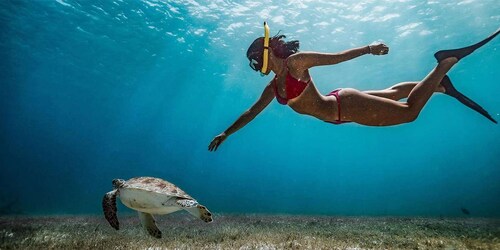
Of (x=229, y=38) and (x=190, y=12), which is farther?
(x=229, y=38)

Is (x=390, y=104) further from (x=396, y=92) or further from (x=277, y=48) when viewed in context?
(x=277, y=48)

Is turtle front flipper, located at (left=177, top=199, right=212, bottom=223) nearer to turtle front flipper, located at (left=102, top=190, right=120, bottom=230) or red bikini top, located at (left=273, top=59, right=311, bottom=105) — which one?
turtle front flipper, located at (left=102, top=190, right=120, bottom=230)

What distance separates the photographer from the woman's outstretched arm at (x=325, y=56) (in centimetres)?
477

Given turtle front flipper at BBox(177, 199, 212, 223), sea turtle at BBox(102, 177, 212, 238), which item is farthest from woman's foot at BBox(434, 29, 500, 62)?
sea turtle at BBox(102, 177, 212, 238)

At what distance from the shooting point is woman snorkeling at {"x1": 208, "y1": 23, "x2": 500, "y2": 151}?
192 inches

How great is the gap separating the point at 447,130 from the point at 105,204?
112586mm

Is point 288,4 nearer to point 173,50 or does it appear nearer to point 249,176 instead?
point 173,50

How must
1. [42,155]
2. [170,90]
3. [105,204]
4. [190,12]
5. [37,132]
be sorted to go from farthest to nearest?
[42,155]
[37,132]
[170,90]
[190,12]
[105,204]

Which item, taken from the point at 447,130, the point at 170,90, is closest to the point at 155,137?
the point at 170,90

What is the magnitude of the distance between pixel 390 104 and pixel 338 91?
0.90 meters

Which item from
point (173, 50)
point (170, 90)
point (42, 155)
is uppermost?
point (173, 50)

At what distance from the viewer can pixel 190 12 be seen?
→ 23.3 metres

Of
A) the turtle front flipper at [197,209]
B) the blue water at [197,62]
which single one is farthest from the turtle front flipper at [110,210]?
the blue water at [197,62]

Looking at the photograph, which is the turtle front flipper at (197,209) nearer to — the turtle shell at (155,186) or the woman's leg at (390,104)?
the turtle shell at (155,186)
